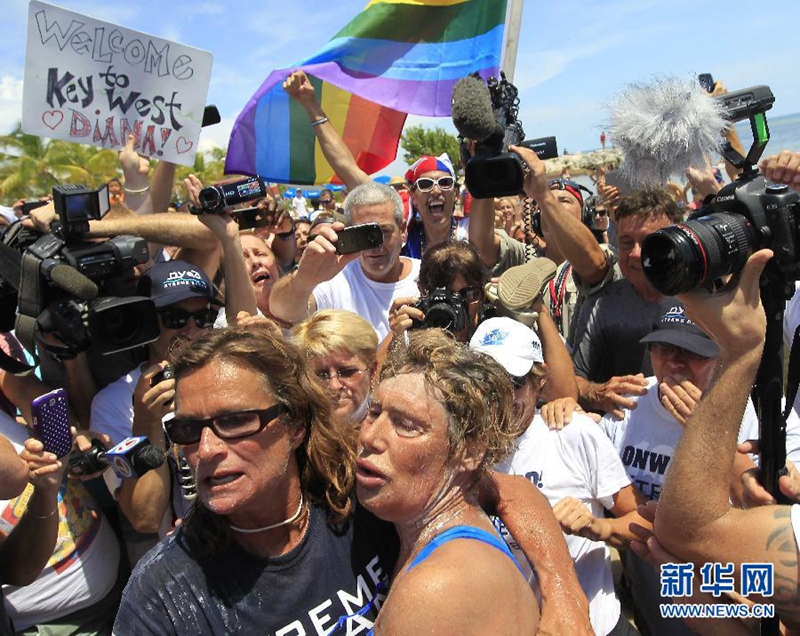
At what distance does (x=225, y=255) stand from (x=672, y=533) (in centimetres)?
222

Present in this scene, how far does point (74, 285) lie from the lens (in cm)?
226

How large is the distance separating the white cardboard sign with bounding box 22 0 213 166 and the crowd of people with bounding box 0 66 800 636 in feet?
0.84

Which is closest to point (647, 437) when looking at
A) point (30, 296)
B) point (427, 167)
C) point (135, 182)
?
point (30, 296)

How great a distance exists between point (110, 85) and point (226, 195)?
1.34 metres

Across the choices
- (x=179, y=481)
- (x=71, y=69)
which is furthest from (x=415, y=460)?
(x=71, y=69)

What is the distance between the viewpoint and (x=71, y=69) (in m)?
3.58

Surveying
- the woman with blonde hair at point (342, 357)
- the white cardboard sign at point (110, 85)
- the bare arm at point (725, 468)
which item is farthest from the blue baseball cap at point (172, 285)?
the bare arm at point (725, 468)

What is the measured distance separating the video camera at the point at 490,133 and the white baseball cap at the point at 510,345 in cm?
69

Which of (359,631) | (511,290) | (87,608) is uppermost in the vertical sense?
(511,290)

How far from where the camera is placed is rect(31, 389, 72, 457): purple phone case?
2.04m

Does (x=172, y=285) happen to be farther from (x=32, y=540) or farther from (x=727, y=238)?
(x=727, y=238)

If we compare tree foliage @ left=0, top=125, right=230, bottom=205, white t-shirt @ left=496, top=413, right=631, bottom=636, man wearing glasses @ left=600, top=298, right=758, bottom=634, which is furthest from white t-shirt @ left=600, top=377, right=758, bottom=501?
tree foliage @ left=0, top=125, right=230, bottom=205

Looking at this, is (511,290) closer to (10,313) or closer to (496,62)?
(10,313)

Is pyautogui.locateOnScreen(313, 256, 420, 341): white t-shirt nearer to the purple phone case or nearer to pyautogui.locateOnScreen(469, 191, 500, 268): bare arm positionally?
pyautogui.locateOnScreen(469, 191, 500, 268): bare arm
